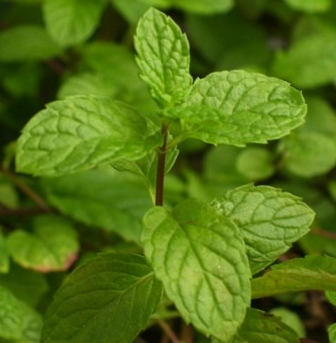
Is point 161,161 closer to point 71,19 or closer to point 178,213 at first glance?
point 178,213

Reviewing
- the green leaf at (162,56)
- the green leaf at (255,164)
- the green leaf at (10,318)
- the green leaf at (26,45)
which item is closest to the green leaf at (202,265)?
the green leaf at (162,56)

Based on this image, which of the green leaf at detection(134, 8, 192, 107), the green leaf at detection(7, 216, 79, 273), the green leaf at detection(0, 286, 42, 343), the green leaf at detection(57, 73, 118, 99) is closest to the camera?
the green leaf at detection(134, 8, 192, 107)

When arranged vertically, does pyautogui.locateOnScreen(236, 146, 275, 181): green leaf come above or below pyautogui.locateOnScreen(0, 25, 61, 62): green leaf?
below

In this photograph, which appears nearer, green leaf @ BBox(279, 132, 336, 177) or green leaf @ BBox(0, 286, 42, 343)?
green leaf @ BBox(0, 286, 42, 343)

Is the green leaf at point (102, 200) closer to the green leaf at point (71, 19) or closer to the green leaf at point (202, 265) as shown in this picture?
the green leaf at point (71, 19)

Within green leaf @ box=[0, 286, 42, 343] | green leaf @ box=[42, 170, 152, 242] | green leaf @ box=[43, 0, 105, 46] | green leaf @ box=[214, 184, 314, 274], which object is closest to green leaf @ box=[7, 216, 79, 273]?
green leaf @ box=[42, 170, 152, 242]

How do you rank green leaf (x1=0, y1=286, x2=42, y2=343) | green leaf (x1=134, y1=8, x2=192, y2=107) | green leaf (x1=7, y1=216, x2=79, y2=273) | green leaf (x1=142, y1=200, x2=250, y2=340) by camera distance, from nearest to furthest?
green leaf (x1=142, y1=200, x2=250, y2=340) → green leaf (x1=134, y1=8, x2=192, y2=107) → green leaf (x1=0, y1=286, x2=42, y2=343) → green leaf (x1=7, y1=216, x2=79, y2=273)

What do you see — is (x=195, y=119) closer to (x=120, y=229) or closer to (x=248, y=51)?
(x=120, y=229)

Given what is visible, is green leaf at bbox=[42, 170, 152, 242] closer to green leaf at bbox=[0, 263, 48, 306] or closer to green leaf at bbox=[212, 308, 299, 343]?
green leaf at bbox=[0, 263, 48, 306]
